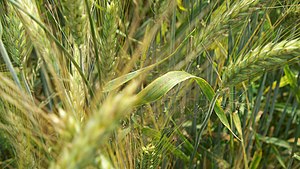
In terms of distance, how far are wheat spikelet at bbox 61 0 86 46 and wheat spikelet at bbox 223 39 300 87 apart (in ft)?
1.24

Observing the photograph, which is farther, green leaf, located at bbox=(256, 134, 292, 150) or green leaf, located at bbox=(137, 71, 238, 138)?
green leaf, located at bbox=(256, 134, 292, 150)

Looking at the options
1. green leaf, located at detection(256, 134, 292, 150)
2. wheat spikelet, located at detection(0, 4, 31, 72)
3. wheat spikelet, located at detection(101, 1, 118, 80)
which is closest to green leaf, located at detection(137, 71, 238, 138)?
wheat spikelet, located at detection(101, 1, 118, 80)

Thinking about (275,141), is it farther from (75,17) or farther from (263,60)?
(75,17)

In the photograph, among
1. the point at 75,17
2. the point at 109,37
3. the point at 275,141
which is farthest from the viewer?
the point at 275,141

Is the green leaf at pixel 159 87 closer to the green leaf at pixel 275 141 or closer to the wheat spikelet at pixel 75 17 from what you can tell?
the wheat spikelet at pixel 75 17

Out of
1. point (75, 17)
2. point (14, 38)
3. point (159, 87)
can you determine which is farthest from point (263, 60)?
point (14, 38)

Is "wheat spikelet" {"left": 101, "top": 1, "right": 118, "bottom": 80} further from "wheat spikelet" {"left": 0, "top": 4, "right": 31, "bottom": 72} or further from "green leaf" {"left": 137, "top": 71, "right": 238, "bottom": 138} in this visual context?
"wheat spikelet" {"left": 0, "top": 4, "right": 31, "bottom": 72}

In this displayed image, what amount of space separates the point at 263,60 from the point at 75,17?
0.44 metres

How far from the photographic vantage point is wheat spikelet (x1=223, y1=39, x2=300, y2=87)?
1.01 meters

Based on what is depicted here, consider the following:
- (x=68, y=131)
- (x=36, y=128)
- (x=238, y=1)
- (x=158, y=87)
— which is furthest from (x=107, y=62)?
(x=68, y=131)

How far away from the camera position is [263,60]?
1.03 m

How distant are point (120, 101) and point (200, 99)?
2.86ft

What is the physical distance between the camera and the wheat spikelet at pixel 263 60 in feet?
3.32

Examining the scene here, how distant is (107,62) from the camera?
3.23 feet
